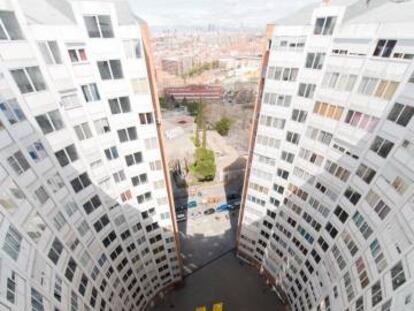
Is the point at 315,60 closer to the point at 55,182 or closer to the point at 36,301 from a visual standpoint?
the point at 55,182

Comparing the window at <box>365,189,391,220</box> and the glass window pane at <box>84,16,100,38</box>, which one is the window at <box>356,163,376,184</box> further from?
the glass window pane at <box>84,16,100,38</box>

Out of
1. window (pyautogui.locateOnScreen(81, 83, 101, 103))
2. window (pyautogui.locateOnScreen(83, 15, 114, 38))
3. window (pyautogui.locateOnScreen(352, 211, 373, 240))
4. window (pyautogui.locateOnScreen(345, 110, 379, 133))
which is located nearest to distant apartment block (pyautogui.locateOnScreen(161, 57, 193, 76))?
window (pyautogui.locateOnScreen(83, 15, 114, 38))

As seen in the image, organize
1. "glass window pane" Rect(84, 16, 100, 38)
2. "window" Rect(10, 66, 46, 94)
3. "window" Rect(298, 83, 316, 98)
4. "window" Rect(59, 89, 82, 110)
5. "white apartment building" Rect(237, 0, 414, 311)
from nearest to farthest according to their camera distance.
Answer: "window" Rect(10, 66, 46, 94) < "white apartment building" Rect(237, 0, 414, 311) < "glass window pane" Rect(84, 16, 100, 38) < "window" Rect(59, 89, 82, 110) < "window" Rect(298, 83, 316, 98)

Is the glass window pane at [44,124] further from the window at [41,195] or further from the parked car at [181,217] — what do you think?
the parked car at [181,217]

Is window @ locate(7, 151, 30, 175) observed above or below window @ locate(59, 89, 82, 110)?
below

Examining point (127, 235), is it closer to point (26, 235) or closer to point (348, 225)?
point (26, 235)

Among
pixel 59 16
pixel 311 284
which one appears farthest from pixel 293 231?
pixel 59 16
